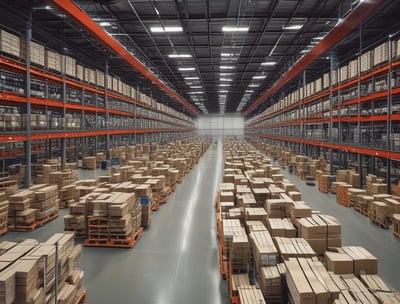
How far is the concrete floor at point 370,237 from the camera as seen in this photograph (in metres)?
5.34

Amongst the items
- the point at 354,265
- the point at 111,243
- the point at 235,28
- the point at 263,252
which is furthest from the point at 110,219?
the point at 235,28

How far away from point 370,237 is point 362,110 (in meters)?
10.1

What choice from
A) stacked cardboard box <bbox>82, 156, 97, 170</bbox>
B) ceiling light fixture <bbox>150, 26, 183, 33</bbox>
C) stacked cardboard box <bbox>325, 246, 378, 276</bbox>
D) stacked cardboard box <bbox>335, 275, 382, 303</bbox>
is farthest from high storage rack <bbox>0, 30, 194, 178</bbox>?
stacked cardboard box <bbox>335, 275, 382, 303</bbox>

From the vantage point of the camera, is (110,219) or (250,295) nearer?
(250,295)

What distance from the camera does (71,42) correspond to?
16953 millimetres

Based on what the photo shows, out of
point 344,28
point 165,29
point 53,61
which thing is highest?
point 165,29

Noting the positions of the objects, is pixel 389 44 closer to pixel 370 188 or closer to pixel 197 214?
pixel 370 188

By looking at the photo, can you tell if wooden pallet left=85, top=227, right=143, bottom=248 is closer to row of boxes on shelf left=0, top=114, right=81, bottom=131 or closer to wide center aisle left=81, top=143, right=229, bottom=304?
wide center aisle left=81, top=143, right=229, bottom=304

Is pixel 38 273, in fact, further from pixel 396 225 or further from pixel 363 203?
pixel 363 203

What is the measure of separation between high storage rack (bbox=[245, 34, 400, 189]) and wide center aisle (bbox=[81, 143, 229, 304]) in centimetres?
670

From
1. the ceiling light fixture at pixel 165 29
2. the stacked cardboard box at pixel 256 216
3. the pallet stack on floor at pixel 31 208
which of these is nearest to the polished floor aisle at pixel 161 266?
the pallet stack on floor at pixel 31 208

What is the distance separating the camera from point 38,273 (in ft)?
11.0

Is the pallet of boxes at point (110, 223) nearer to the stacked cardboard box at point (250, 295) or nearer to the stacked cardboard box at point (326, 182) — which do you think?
the stacked cardboard box at point (250, 295)

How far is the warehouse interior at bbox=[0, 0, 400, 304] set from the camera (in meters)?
4.17
